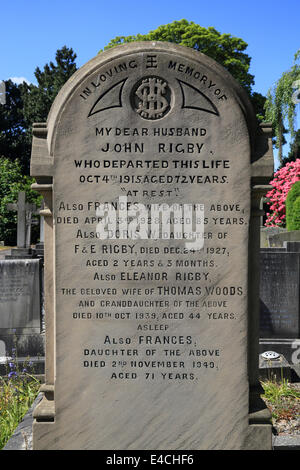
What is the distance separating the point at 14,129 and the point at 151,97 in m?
45.5

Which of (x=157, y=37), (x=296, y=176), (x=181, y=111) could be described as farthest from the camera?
(x=157, y=37)

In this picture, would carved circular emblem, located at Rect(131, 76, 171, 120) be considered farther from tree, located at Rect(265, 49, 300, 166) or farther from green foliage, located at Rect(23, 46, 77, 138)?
green foliage, located at Rect(23, 46, 77, 138)

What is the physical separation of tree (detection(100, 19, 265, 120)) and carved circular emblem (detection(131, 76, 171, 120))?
2978 cm

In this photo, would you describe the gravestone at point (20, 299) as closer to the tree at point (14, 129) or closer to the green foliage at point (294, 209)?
the green foliage at point (294, 209)

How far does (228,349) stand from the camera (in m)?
3.23

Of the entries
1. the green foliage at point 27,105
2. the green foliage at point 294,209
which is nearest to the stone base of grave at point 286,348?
the green foliage at point 294,209

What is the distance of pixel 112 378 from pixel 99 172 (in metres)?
1.42

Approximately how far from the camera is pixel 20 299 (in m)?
7.54

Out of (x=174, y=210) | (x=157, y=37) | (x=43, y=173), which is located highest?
(x=157, y=37)

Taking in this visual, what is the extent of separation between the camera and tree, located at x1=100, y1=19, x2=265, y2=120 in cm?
3123

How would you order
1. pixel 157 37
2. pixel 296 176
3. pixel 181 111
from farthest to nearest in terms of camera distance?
pixel 157 37
pixel 296 176
pixel 181 111

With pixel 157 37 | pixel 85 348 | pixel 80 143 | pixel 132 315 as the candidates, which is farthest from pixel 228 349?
pixel 157 37

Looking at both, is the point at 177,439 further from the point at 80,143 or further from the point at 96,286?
the point at 80,143

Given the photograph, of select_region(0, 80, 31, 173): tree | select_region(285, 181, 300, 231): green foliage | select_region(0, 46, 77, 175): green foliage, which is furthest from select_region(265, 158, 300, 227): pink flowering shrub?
select_region(0, 80, 31, 173): tree
